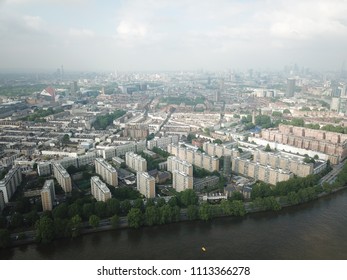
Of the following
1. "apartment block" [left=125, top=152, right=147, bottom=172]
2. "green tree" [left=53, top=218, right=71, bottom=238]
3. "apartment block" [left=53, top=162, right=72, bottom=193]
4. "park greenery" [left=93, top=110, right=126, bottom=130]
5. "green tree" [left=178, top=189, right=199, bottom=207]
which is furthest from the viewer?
"park greenery" [left=93, top=110, right=126, bottom=130]

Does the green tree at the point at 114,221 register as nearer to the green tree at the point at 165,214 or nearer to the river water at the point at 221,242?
the river water at the point at 221,242

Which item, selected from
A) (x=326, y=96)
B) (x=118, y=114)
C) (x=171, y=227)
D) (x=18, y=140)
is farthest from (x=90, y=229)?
(x=326, y=96)

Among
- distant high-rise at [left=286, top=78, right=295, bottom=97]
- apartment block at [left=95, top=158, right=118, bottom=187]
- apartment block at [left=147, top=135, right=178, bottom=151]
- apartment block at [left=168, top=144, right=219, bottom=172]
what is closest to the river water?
apartment block at [left=95, top=158, right=118, bottom=187]

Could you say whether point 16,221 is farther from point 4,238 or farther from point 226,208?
point 226,208

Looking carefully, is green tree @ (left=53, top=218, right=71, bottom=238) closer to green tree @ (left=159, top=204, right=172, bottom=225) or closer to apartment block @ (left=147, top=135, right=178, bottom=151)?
green tree @ (left=159, top=204, right=172, bottom=225)

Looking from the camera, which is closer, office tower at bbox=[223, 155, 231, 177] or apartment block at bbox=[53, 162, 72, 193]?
apartment block at bbox=[53, 162, 72, 193]

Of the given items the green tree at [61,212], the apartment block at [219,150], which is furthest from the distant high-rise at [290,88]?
the green tree at [61,212]

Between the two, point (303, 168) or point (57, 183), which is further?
point (303, 168)

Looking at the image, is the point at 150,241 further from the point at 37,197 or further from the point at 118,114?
the point at 118,114
